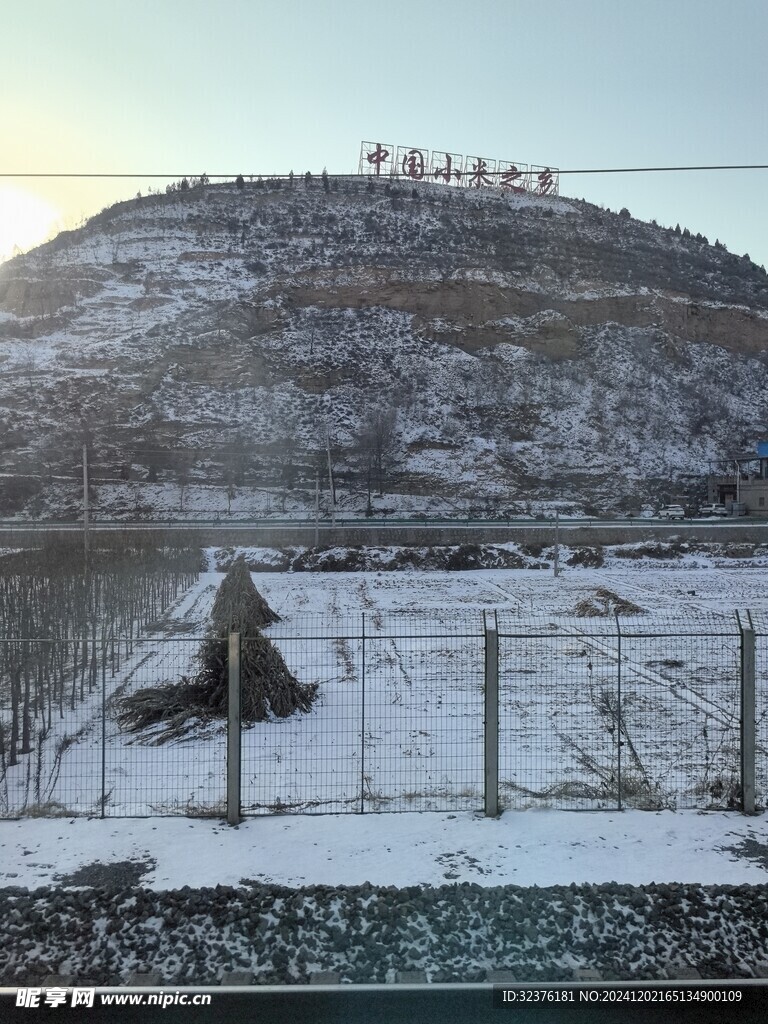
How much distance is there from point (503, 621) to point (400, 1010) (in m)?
17.4

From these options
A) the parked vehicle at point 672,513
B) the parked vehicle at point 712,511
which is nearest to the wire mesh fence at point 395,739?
the parked vehicle at point 672,513

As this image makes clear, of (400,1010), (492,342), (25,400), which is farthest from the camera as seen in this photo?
(492,342)

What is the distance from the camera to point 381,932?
5.56m

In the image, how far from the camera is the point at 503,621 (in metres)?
21.8

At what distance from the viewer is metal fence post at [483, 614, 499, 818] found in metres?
7.77

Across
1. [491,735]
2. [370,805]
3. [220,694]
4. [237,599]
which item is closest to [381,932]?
[491,735]

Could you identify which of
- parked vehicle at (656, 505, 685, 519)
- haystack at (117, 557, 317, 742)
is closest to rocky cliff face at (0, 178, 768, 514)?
parked vehicle at (656, 505, 685, 519)

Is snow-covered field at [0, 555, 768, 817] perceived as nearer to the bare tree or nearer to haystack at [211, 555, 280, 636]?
haystack at [211, 555, 280, 636]

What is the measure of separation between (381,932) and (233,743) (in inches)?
107

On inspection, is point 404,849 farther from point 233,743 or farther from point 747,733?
point 747,733

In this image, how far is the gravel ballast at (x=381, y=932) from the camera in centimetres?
521

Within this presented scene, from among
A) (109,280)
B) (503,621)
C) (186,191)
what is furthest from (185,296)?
(503,621)

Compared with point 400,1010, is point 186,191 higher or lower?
higher

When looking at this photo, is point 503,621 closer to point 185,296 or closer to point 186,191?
point 185,296
